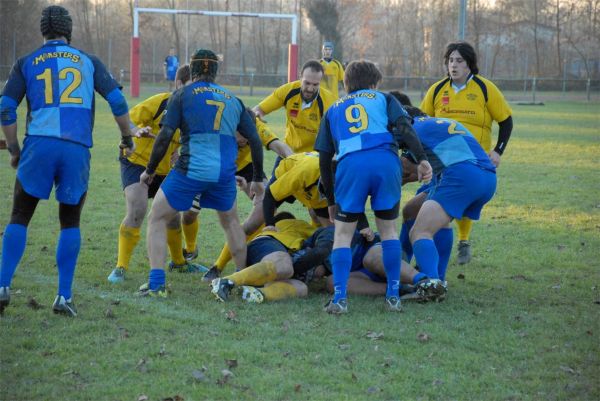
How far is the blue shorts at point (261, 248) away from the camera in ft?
21.4

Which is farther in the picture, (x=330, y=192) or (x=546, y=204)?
(x=546, y=204)

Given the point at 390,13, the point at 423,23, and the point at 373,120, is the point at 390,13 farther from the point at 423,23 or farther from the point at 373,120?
the point at 373,120

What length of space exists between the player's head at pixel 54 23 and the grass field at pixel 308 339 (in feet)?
6.67

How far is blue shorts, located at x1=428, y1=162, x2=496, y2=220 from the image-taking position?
6.30 metres

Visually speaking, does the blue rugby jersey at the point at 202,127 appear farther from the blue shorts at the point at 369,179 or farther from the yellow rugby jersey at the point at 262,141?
the yellow rugby jersey at the point at 262,141

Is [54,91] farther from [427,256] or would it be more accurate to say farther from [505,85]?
[505,85]

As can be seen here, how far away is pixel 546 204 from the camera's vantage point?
446 inches

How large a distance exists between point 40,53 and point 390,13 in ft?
168

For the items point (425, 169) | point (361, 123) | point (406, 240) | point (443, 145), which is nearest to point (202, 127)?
point (361, 123)

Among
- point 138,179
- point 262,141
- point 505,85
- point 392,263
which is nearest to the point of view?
point 392,263

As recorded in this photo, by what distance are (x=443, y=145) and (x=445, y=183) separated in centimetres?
33

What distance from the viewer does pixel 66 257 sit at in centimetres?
557

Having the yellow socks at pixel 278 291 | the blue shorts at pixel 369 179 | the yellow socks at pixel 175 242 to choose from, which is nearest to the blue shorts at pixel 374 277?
the yellow socks at pixel 278 291

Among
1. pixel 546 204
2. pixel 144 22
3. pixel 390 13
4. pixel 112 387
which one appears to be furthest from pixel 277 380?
pixel 390 13
